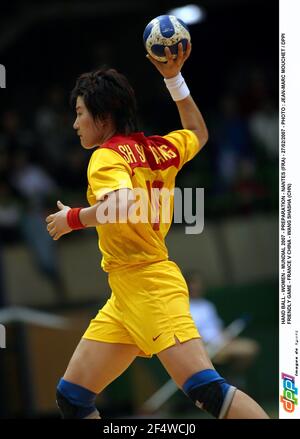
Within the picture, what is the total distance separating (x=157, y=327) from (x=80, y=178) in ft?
29.6

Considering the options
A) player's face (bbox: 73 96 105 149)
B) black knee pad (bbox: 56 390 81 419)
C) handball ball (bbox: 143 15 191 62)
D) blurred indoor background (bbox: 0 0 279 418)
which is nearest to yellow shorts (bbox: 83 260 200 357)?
black knee pad (bbox: 56 390 81 419)

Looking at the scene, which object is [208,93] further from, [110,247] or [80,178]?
[110,247]

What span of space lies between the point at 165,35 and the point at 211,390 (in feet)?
7.17

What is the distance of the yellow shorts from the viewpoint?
590 centimetres

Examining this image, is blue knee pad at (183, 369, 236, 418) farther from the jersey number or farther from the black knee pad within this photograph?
the jersey number

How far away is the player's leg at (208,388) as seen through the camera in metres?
5.77

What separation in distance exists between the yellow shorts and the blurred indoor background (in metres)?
5.05

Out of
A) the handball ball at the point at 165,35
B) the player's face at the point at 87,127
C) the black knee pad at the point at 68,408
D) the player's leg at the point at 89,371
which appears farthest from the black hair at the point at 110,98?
the black knee pad at the point at 68,408

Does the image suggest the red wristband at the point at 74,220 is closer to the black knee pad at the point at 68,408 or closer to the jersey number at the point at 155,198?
the jersey number at the point at 155,198

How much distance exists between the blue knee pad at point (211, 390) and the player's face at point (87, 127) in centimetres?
158

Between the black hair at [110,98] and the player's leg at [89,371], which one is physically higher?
the black hair at [110,98]

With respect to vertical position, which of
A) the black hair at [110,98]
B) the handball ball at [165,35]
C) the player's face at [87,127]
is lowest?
the player's face at [87,127]

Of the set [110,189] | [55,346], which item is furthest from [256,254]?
[110,189]

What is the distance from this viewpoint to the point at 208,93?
58.4 ft
